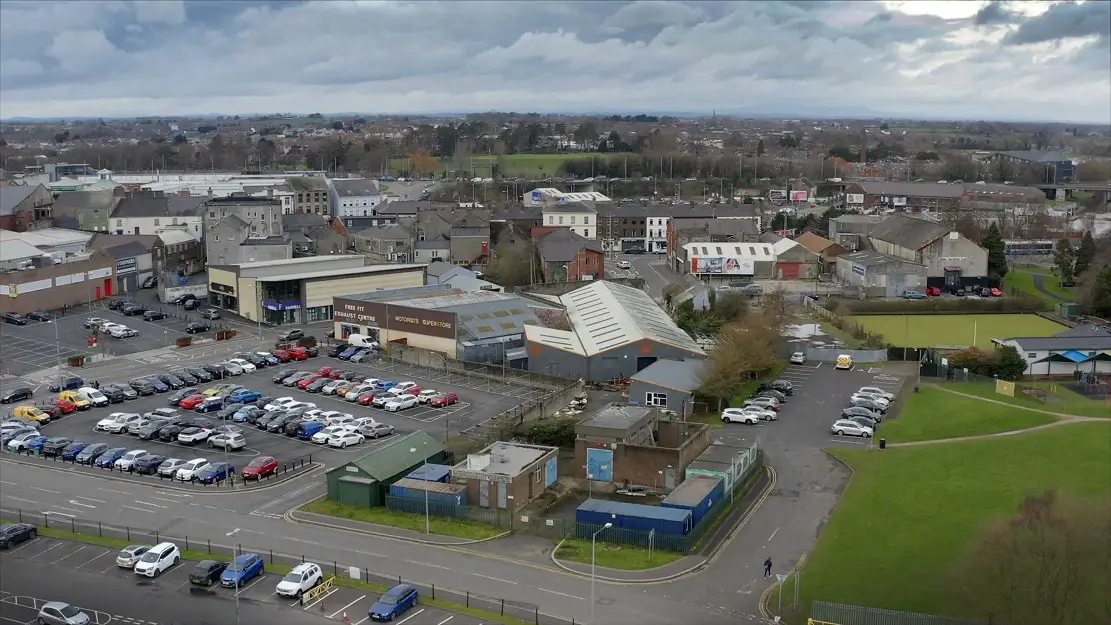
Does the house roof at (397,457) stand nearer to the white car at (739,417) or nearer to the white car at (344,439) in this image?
the white car at (344,439)

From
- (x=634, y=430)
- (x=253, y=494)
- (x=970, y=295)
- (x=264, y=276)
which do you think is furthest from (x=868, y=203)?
(x=253, y=494)

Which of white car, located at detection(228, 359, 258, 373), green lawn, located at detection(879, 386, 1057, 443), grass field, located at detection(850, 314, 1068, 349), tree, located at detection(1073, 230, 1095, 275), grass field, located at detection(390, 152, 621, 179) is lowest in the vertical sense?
green lawn, located at detection(879, 386, 1057, 443)

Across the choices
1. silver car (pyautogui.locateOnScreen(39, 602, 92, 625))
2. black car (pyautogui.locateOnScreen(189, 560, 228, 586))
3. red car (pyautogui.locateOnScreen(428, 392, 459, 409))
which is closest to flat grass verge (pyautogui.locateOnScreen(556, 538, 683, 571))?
black car (pyautogui.locateOnScreen(189, 560, 228, 586))

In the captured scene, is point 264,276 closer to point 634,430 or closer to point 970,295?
point 634,430

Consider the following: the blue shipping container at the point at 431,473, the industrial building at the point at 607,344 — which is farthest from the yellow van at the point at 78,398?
the industrial building at the point at 607,344

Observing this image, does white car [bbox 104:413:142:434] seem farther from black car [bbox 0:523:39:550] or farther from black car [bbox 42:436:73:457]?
black car [bbox 0:523:39:550]
